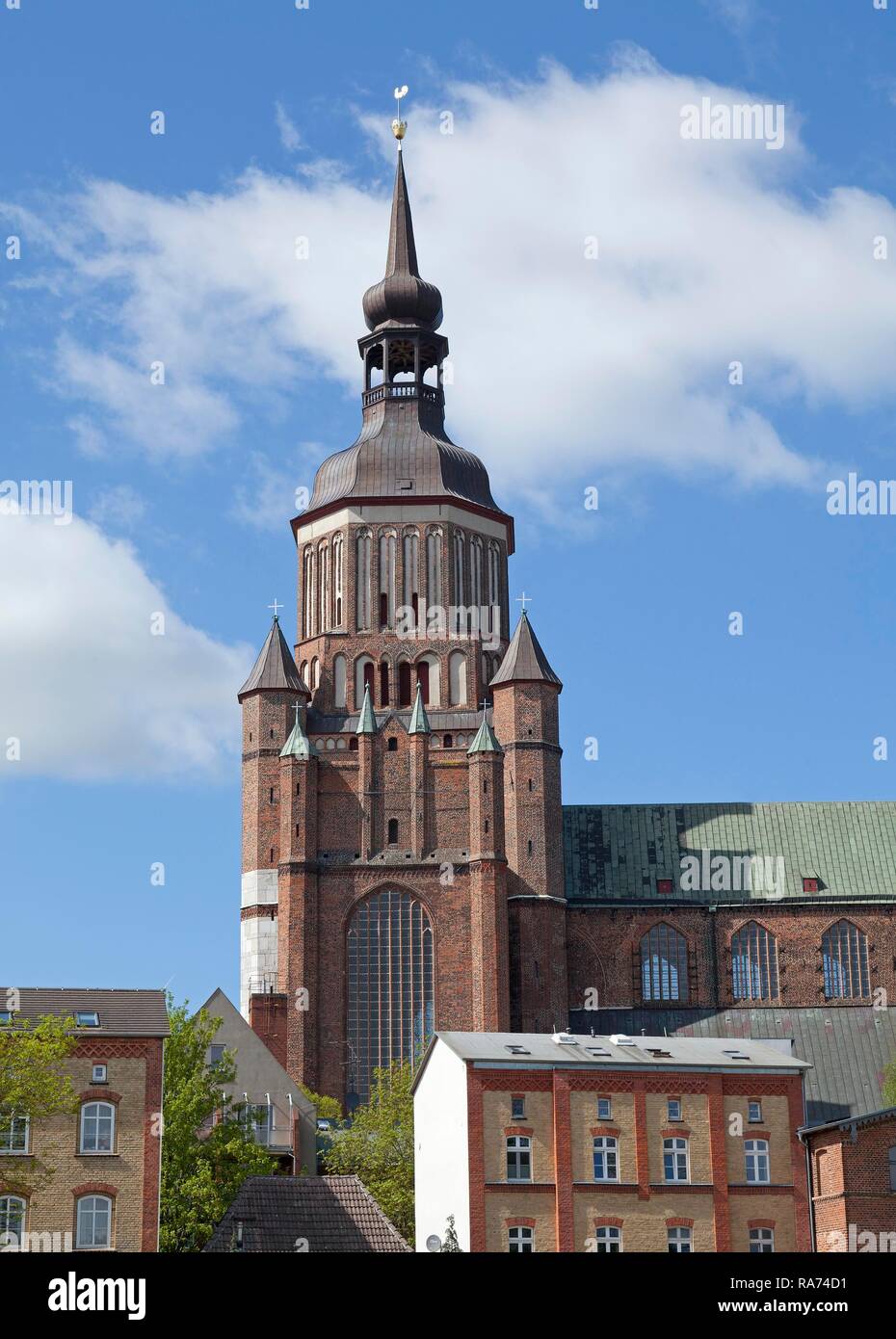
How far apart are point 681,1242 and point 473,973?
29.5 metres

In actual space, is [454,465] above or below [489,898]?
above

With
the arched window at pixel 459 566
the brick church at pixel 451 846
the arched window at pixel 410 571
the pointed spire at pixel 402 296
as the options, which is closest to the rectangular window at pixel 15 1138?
the brick church at pixel 451 846

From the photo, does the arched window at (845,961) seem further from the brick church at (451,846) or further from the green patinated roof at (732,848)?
the green patinated roof at (732,848)

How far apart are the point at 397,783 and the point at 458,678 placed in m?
8.73

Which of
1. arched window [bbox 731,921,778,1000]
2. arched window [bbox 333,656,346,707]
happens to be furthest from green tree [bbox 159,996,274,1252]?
arched window [bbox 731,921,778,1000]

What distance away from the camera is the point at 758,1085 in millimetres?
63500

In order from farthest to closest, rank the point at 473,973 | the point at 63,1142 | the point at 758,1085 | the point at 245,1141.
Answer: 1. the point at 473,973
2. the point at 245,1141
3. the point at 758,1085
4. the point at 63,1142

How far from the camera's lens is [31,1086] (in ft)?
176

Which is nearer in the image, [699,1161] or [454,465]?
[699,1161]

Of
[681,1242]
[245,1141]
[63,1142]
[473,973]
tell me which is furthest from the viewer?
[473,973]

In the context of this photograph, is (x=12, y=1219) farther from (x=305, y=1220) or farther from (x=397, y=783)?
(x=397, y=783)

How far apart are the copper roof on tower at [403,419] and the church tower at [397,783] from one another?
167 mm
